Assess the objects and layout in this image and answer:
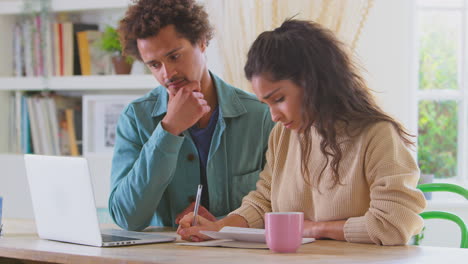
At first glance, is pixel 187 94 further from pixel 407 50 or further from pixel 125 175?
pixel 407 50

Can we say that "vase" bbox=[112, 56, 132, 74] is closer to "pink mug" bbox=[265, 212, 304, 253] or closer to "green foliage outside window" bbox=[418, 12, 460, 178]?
"green foliage outside window" bbox=[418, 12, 460, 178]

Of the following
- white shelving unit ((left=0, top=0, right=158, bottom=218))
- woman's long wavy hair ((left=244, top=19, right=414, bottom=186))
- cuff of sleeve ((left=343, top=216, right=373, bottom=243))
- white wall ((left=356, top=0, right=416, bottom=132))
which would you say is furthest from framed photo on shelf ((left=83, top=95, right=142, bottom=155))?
cuff of sleeve ((left=343, top=216, right=373, bottom=243))

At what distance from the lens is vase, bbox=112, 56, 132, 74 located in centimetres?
350

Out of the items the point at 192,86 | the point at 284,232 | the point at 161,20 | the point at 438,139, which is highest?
the point at 161,20

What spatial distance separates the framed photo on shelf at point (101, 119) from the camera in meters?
3.53

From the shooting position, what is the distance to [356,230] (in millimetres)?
1684

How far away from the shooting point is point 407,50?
3.42m

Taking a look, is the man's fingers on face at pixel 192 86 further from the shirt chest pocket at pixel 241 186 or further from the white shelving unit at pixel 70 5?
the white shelving unit at pixel 70 5

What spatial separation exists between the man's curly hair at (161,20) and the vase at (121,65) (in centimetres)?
129

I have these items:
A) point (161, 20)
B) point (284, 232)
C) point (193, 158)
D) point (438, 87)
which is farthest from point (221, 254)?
point (438, 87)

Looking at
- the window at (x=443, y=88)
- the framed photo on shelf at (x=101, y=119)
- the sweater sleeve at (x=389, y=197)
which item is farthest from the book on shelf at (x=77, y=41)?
the sweater sleeve at (x=389, y=197)

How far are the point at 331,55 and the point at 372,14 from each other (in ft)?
5.47

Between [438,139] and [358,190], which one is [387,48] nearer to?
[438,139]

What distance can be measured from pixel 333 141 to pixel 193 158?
55 centimetres
